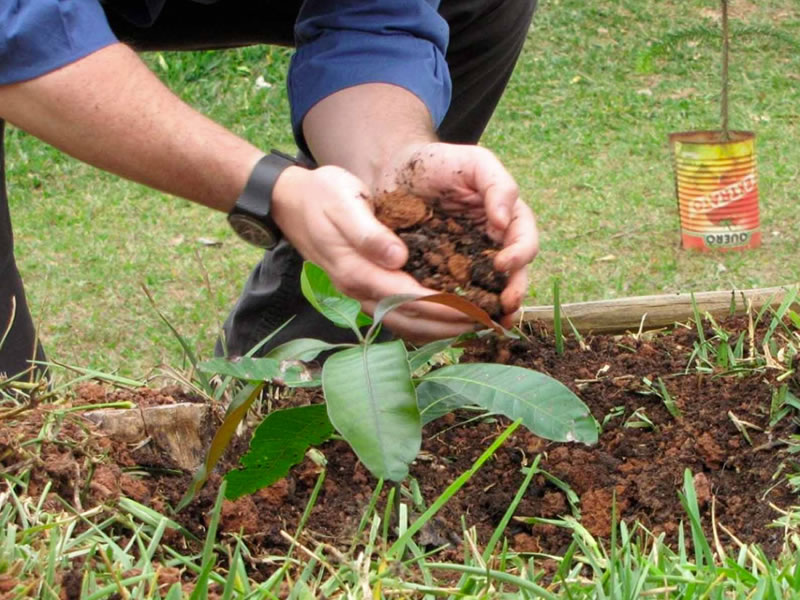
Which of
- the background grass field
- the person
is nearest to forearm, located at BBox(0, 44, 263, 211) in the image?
the person

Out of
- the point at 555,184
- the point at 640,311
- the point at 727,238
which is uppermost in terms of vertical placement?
the point at 640,311

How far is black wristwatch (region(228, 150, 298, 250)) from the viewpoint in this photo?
1.45 m

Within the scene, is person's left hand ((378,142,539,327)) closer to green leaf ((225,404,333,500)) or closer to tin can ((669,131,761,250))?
green leaf ((225,404,333,500))

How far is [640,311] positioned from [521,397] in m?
0.70

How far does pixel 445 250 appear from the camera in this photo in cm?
132

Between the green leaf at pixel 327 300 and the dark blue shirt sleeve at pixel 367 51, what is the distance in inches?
27.7

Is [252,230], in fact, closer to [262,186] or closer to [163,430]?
[262,186]

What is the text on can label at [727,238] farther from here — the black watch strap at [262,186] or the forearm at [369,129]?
the black watch strap at [262,186]

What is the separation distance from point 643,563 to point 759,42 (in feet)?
15.9

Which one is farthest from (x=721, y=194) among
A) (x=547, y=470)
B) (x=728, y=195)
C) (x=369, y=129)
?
(x=547, y=470)

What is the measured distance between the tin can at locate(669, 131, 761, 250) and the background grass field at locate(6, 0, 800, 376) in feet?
0.19

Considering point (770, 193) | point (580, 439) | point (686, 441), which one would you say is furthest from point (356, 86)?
point (770, 193)

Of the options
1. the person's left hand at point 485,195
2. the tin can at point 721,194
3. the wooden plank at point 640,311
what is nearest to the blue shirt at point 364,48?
the person's left hand at point 485,195

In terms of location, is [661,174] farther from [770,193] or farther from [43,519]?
[43,519]
